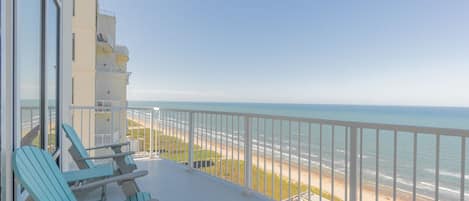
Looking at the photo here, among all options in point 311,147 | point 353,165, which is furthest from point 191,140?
point 353,165

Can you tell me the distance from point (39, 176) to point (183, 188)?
213cm

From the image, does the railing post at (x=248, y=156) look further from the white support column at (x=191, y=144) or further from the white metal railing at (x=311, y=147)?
the white support column at (x=191, y=144)

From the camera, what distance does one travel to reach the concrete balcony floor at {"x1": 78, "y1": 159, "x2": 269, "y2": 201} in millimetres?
3082

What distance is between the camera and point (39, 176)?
1435mm

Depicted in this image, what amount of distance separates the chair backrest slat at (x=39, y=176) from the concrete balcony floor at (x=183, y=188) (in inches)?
44.7

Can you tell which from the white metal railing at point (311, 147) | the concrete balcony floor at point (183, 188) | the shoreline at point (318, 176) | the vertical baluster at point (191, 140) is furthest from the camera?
the vertical baluster at point (191, 140)

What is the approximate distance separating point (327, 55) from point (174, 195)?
16222 mm

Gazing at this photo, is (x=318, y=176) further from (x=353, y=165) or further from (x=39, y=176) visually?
(x=39, y=176)

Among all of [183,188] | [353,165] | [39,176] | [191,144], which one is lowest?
[183,188]

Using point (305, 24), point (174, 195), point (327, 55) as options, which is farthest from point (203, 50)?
point (174, 195)

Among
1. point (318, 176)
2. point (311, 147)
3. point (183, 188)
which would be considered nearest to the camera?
point (311, 147)

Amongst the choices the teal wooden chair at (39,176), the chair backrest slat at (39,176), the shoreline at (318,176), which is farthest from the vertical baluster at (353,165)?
the chair backrest slat at (39,176)

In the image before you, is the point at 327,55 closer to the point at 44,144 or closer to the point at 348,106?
the point at 44,144

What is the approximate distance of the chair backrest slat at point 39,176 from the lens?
4.00 ft
